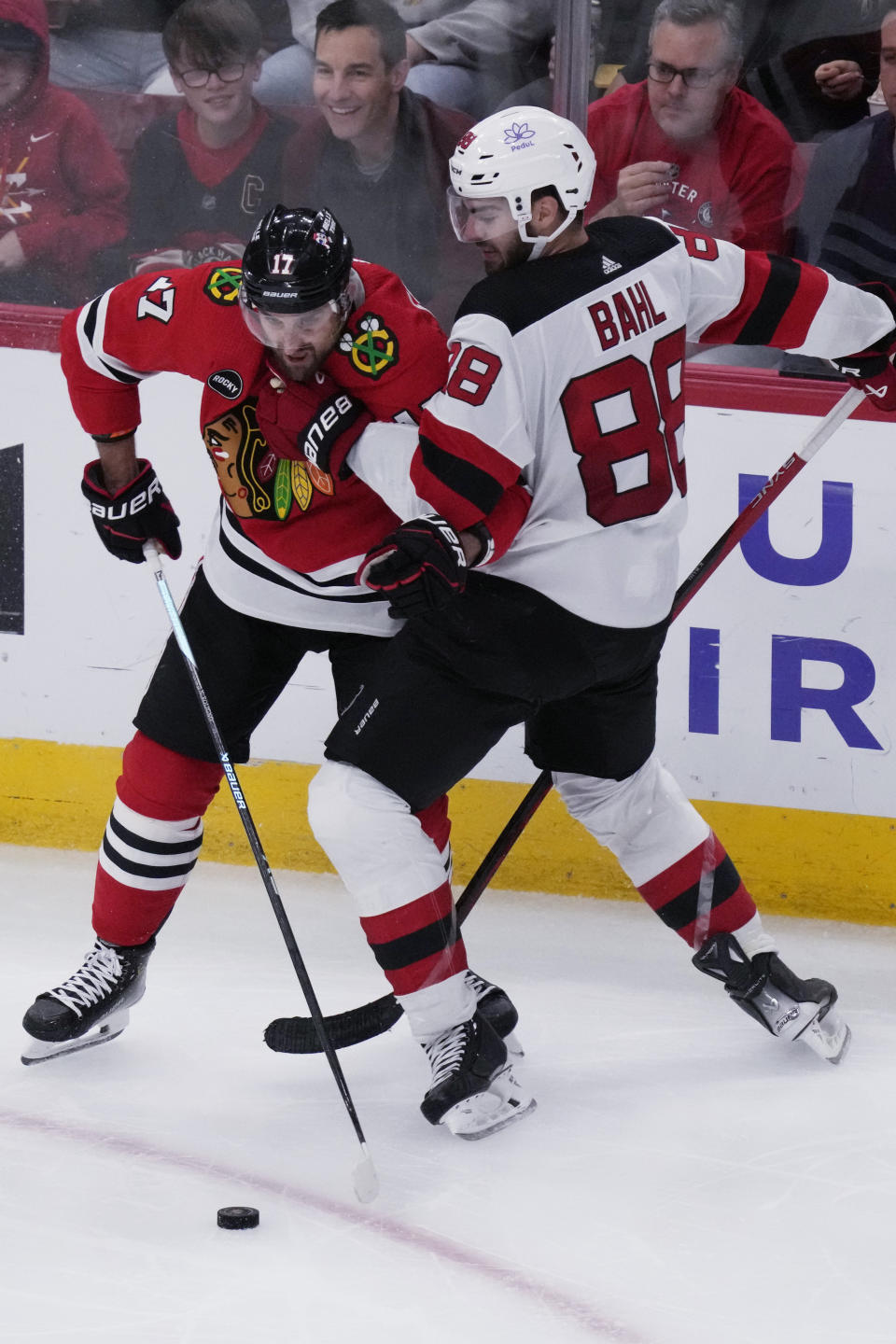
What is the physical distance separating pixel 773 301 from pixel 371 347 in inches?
24.2

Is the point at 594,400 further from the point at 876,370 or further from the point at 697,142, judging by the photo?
the point at 697,142

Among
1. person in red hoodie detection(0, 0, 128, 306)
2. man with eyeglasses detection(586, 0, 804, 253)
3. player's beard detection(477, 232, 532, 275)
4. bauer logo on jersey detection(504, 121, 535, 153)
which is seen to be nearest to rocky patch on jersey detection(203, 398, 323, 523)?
player's beard detection(477, 232, 532, 275)

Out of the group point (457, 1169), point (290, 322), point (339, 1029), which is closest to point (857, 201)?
point (290, 322)

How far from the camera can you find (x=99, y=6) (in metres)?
3.26

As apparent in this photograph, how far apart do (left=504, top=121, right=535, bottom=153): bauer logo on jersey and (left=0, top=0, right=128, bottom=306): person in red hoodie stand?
151 centimetres

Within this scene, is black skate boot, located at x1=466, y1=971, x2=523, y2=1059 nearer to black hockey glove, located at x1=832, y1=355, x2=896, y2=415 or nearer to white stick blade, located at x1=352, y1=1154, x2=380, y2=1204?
white stick blade, located at x1=352, y1=1154, x2=380, y2=1204

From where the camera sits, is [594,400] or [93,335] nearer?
[594,400]

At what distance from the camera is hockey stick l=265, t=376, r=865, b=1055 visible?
238cm

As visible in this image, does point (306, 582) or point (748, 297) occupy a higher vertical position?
point (748, 297)

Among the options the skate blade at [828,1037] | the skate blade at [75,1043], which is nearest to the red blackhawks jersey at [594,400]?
the skate blade at [828,1037]

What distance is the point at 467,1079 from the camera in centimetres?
218

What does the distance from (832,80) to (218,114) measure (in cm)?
119

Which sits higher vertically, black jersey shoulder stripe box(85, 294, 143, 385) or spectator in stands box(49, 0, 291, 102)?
spectator in stands box(49, 0, 291, 102)

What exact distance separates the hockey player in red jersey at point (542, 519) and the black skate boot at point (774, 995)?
8.2 inches
